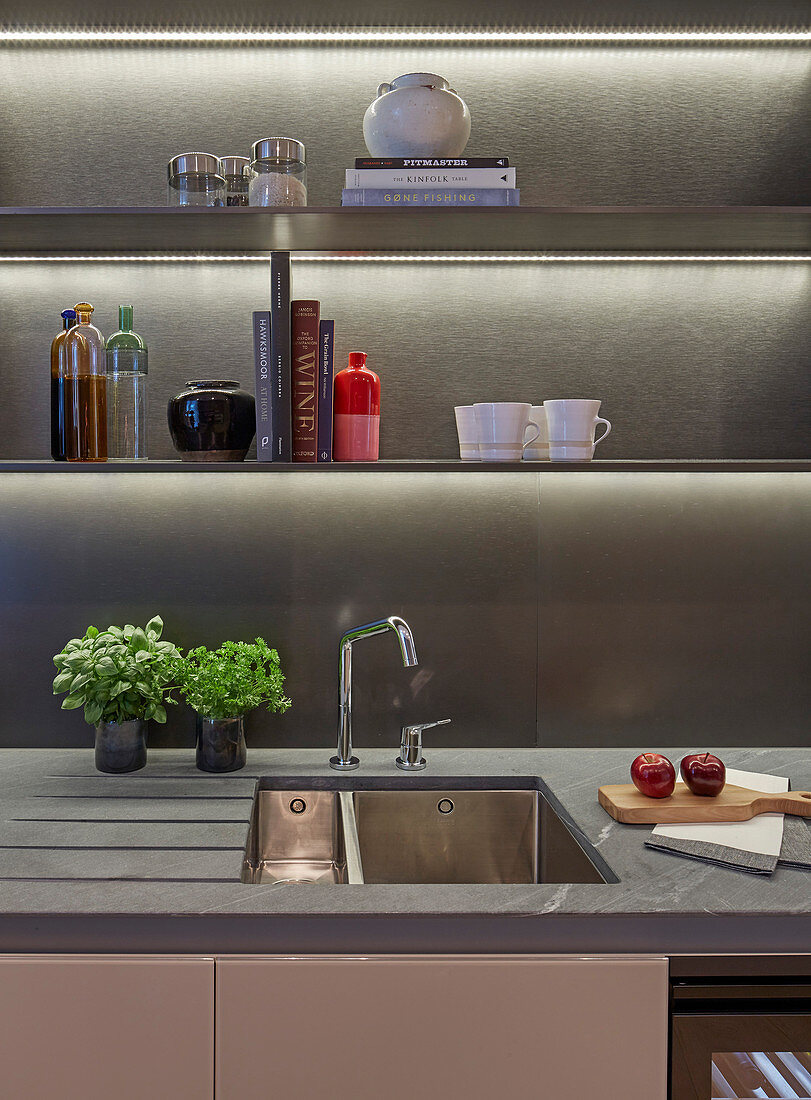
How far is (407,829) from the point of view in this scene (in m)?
1.68

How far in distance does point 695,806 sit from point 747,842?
114mm

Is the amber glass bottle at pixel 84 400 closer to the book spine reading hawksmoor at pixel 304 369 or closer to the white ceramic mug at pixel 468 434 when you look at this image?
the book spine reading hawksmoor at pixel 304 369

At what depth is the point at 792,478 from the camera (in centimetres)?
186

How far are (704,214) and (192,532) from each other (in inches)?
45.6

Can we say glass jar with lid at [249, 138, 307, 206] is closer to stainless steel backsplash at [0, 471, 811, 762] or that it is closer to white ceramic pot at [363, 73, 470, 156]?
white ceramic pot at [363, 73, 470, 156]

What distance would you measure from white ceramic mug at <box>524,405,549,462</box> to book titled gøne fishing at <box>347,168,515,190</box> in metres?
→ 0.40

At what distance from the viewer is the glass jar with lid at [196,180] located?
1588mm

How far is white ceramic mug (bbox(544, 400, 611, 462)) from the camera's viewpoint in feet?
5.19

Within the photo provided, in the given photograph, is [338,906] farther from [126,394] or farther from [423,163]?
[423,163]

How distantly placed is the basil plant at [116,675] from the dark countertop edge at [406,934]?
0.53 meters

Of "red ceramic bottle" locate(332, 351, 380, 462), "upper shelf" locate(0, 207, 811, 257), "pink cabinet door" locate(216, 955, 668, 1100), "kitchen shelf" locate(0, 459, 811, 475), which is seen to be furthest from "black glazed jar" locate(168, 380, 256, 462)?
"pink cabinet door" locate(216, 955, 668, 1100)

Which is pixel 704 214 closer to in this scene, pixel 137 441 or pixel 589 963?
pixel 137 441

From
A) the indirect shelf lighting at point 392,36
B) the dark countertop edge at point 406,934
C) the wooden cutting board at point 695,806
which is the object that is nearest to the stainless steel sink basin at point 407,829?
the wooden cutting board at point 695,806

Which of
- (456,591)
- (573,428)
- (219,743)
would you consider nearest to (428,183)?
(573,428)
